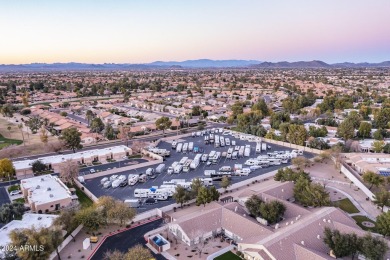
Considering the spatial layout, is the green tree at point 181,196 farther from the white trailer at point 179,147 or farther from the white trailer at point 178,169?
the white trailer at point 179,147

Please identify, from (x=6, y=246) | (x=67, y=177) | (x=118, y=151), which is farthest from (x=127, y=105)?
(x=6, y=246)

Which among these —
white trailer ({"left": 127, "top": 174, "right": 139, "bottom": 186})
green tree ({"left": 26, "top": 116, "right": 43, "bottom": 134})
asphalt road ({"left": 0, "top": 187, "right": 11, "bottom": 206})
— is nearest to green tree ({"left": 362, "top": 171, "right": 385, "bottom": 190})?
white trailer ({"left": 127, "top": 174, "right": 139, "bottom": 186})

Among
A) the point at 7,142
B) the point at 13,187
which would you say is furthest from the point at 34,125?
the point at 13,187

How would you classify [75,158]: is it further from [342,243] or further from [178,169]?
[342,243]

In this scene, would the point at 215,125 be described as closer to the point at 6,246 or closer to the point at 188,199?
the point at 188,199

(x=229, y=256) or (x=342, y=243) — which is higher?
(x=342, y=243)

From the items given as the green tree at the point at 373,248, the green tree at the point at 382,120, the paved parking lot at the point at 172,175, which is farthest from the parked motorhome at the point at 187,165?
the green tree at the point at 382,120
